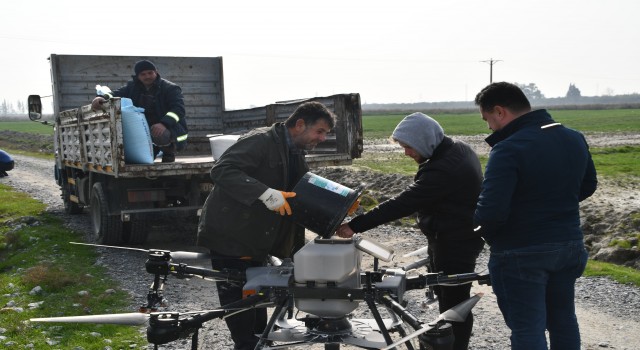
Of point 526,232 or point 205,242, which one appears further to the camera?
point 205,242

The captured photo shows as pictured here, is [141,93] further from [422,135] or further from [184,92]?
[422,135]

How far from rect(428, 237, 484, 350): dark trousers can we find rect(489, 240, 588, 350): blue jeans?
0.59m

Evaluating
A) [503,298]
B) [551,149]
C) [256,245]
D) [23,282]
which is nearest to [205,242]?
[256,245]

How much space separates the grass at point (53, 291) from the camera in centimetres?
568

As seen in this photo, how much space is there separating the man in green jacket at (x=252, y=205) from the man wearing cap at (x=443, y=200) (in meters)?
0.52

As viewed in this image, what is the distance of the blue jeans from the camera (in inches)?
139

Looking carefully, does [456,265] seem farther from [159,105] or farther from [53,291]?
[159,105]

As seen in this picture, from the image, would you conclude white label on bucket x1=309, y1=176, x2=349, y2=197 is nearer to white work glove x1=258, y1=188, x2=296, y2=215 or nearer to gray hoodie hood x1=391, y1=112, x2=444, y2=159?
white work glove x1=258, y1=188, x2=296, y2=215

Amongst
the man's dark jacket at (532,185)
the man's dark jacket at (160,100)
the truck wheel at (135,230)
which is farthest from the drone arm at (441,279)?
the truck wheel at (135,230)

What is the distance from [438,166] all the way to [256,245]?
1164 mm

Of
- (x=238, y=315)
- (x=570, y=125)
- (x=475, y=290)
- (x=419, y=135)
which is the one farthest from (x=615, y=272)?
(x=570, y=125)

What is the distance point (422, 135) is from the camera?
13.8ft

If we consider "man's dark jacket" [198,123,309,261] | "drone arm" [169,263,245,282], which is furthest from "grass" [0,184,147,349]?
"drone arm" [169,263,245,282]

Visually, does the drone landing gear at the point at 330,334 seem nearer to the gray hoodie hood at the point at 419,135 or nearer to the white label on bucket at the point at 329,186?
the white label on bucket at the point at 329,186
